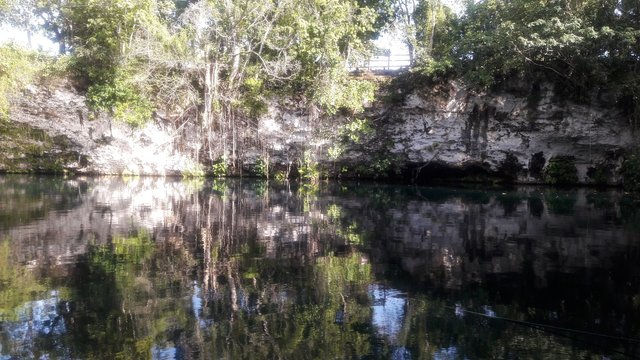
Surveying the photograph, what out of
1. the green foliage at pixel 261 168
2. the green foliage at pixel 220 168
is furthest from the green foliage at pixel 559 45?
the green foliage at pixel 220 168

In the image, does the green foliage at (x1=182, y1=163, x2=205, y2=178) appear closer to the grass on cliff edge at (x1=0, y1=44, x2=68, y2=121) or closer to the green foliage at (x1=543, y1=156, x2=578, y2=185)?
the grass on cliff edge at (x1=0, y1=44, x2=68, y2=121)

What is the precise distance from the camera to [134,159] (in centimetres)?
2417

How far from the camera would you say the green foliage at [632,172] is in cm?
1881

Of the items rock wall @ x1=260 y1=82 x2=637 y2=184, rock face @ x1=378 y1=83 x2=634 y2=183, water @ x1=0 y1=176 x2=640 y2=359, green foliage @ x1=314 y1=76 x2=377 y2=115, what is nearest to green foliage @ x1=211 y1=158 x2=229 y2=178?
rock wall @ x1=260 y1=82 x2=637 y2=184

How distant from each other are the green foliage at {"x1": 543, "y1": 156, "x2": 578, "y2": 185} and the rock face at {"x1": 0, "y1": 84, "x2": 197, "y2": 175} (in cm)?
1736

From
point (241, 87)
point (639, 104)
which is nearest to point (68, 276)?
point (241, 87)

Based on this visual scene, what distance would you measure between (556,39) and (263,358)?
17.6 metres

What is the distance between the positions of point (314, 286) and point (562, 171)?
2000 cm

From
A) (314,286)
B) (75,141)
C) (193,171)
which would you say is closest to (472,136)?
(193,171)

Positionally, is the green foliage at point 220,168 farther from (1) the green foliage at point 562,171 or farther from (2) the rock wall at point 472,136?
(1) the green foliage at point 562,171

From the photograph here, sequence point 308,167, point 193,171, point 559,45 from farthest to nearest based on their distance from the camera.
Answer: point 193,171, point 308,167, point 559,45

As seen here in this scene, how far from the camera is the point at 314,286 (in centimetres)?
557

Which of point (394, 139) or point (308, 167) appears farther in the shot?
point (308, 167)

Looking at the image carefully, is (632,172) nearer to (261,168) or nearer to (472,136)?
(472,136)
